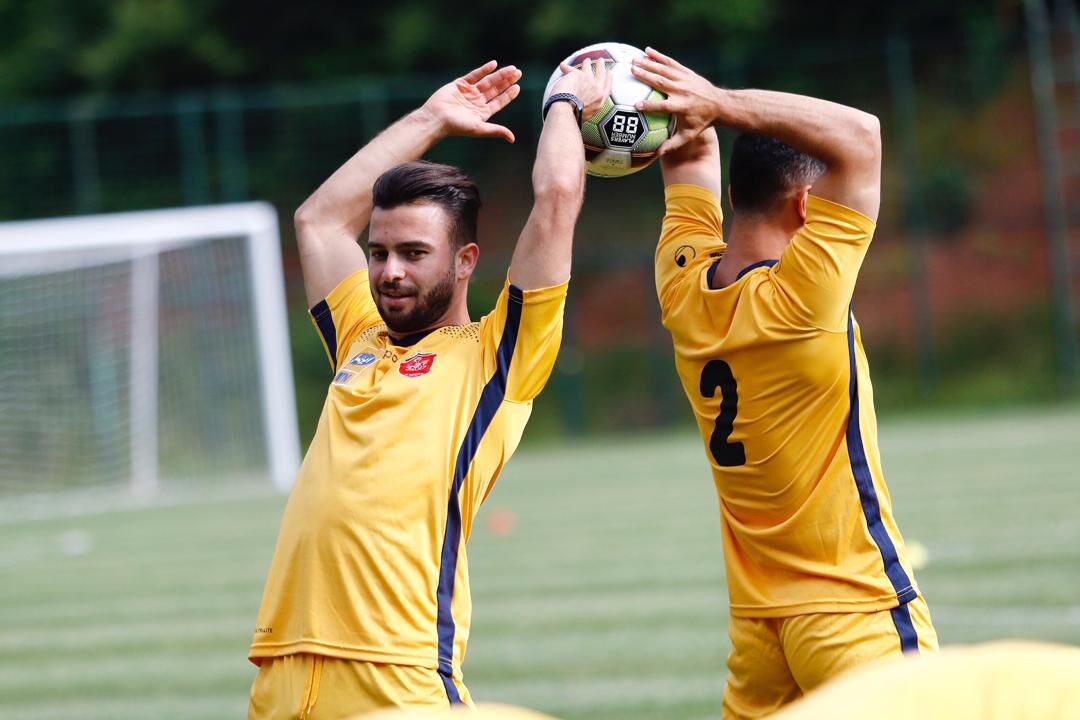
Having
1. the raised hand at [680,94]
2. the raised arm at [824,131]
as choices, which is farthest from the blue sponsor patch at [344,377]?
the raised arm at [824,131]

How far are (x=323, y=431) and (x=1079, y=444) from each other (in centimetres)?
1317

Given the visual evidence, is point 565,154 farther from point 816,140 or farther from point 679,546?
point 679,546

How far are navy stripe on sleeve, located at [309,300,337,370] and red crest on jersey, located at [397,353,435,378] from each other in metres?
0.50

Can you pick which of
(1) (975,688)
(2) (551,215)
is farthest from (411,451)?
(1) (975,688)

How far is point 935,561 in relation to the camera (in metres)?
9.32

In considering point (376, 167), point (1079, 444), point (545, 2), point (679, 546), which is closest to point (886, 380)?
point (1079, 444)

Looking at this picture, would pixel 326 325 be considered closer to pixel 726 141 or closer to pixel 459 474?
pixel 459 474

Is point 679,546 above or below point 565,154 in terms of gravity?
below

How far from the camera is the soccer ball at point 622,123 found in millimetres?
4039

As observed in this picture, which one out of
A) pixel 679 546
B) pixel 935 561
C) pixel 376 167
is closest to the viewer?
pixel 376 167

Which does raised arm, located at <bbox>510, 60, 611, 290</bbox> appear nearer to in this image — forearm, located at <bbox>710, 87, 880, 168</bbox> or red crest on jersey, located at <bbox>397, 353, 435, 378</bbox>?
red crest on jersey, located at <bbox>397, 353, 435, 378</bbox>

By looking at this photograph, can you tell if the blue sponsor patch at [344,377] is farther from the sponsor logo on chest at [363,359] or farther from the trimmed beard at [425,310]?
the trimmed beard at [425,310]

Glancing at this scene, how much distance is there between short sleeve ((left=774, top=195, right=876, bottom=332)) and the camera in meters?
3.72

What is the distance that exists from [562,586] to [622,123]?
596 centimetres
